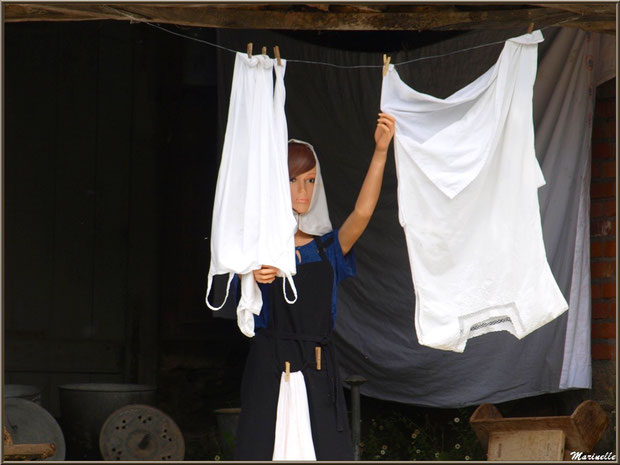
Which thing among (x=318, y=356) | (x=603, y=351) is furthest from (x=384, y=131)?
(x=603, y=351)

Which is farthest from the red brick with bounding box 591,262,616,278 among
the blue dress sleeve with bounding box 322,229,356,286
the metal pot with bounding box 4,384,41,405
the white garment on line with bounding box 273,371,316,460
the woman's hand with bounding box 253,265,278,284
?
the metal pot with bounding box 4,384,41,405

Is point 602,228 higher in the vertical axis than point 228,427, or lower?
higher

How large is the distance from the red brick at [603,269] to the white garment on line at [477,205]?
117 cm

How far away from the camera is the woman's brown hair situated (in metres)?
4.11

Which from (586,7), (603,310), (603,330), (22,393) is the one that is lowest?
(22,393)

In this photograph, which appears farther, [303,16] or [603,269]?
[603,269]

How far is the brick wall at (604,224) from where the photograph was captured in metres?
4.89

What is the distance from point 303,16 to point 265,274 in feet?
3.94

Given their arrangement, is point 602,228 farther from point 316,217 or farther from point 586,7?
point 316,217

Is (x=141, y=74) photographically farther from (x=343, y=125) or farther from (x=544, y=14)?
(x=544, y=14)

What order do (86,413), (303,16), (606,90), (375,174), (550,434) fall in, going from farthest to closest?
(86,413) → (606,90) → (550,434) → (303,16) → (375,174)

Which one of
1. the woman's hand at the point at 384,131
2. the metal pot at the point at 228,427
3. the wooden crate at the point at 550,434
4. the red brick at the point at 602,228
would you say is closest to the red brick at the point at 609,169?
the red brick at the point at 602,228

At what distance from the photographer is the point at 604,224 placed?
4.98 meters

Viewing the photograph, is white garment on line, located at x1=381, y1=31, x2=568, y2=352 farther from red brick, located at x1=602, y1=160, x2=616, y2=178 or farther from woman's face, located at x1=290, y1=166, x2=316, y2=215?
red brick, located at x1=602, y1=160, x2=616, y2=178
